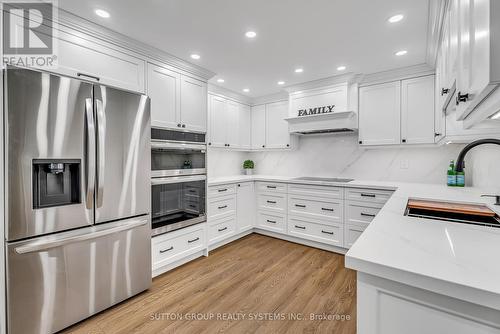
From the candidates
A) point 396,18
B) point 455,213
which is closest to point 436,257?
point 455,213

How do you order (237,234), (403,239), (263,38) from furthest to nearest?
(237,234), (263,38), (403,239)

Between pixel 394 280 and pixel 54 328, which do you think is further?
pixel 54 328

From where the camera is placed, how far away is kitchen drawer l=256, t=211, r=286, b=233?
356 cm

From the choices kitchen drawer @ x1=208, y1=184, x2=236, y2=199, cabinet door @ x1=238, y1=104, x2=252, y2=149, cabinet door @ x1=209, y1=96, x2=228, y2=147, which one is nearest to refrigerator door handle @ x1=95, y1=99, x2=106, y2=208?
kitchen drawer @ x1=208, y1=184, x2=236, y2=199

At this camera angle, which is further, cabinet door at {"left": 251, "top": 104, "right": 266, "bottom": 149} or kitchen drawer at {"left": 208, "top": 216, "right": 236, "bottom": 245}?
cabinet door at {"left": 251, "top": 104, "right": 266, "bottom": 149}

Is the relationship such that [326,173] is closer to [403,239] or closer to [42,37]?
[403,239]

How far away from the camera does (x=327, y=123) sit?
333 centimetres

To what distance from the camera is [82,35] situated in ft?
6.26

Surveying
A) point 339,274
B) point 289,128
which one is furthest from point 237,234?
point 289,128

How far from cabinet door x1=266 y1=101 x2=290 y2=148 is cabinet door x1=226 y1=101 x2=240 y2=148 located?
1.79 feet

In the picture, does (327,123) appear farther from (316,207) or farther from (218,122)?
(218,122)

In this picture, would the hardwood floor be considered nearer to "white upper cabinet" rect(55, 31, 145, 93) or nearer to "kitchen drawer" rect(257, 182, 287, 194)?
"kitchen drawer" rect(257, 182, 287, 194)

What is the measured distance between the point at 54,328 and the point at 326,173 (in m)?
3.55

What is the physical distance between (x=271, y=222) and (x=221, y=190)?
40.5 inches
